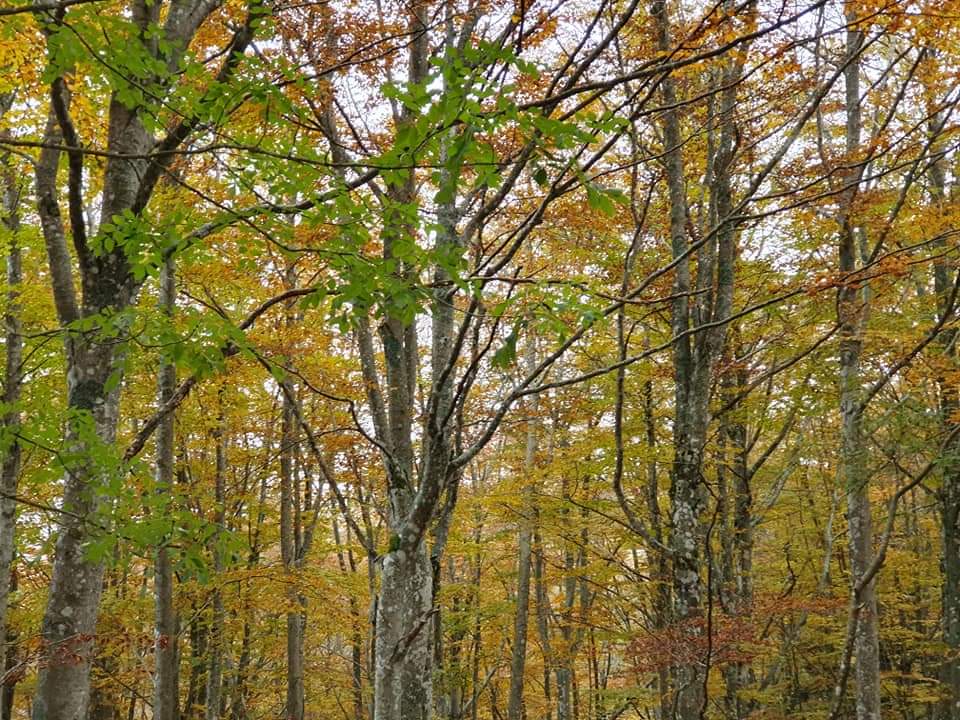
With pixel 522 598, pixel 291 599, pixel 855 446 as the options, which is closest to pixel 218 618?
pixel 291 599

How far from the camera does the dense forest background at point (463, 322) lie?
9.50 ft

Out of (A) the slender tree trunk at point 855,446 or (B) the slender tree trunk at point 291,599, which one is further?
(B) the slender tree trunk at point 291,599

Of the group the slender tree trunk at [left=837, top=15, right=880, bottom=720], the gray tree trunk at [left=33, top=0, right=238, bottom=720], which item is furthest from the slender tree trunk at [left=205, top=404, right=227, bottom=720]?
the slender tree trunk at [left=837, top=15, right=880, bottom=720]

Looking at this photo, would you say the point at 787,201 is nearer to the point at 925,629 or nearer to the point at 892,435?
the point at 892,435

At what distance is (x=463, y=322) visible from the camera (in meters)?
3.00

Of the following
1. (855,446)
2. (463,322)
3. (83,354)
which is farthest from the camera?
(855,446)

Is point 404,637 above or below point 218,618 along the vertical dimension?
above

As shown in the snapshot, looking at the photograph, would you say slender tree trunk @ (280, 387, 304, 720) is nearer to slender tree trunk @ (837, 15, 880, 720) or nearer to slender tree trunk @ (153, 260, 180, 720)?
slender tree trunk @ (153, 260, 180, 720)

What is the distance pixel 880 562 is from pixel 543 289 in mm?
1658

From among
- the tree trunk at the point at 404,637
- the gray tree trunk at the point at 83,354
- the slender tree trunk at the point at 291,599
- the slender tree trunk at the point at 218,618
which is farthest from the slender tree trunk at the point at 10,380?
the tree trunk at the point at 404,637

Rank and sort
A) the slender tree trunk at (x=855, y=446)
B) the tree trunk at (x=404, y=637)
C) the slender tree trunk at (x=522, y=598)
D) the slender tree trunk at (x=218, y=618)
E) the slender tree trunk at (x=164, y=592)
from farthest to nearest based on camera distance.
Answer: the slender tree trunk at (x=522, y=598) → the slender tree trunk at (x=218, y=618) → the slender tree trunk at (x=855, y=446) → the slender tree trunk at (x=164, y=592) → the tree trunk at (x=404, y=637)

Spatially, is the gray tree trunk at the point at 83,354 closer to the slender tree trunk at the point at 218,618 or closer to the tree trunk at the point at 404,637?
the tree trunk at the point at 404,637

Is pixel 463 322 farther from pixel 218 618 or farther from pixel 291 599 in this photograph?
pixel 218 618

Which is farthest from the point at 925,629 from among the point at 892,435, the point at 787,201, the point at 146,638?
the point at 146,638
